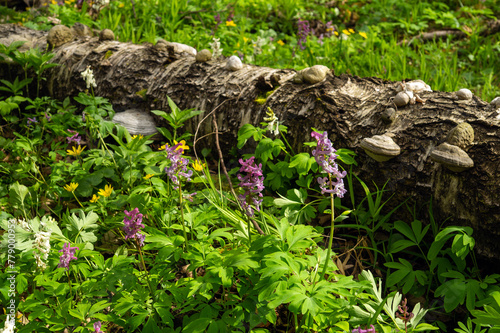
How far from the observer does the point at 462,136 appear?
2.27m

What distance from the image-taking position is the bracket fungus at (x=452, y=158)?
215 cm

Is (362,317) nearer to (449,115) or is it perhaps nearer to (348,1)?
(449,115)

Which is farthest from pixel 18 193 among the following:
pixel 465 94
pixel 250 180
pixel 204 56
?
pixel 465 94

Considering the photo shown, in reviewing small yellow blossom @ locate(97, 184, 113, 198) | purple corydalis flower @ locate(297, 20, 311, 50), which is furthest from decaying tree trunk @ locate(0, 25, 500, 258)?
purple corydalis flower @ locate(297, 20, 311, 50)

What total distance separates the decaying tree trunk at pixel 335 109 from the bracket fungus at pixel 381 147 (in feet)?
0.35

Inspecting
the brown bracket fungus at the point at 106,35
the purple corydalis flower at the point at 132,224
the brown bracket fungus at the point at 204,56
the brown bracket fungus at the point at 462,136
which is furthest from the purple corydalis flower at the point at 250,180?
the brown bracket fungus at the point at 106,35

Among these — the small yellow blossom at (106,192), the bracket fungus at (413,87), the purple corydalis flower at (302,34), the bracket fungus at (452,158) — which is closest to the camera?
the bracket fungus at (452,158)

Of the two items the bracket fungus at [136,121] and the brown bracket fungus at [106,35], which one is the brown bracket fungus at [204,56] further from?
the brown bracket fungus at [106,35]

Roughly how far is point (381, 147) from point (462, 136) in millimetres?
450

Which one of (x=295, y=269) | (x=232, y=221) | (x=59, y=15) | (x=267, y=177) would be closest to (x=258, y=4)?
(x=59, y=15)

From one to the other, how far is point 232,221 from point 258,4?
515cm

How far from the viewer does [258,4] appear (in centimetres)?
642

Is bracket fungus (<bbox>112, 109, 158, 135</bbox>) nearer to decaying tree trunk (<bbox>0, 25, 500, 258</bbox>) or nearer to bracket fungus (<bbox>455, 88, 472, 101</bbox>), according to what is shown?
decaying tree trunk (<bbox>0, 25, 500, 258</bbox>)

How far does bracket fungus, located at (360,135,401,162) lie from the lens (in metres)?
2.38
